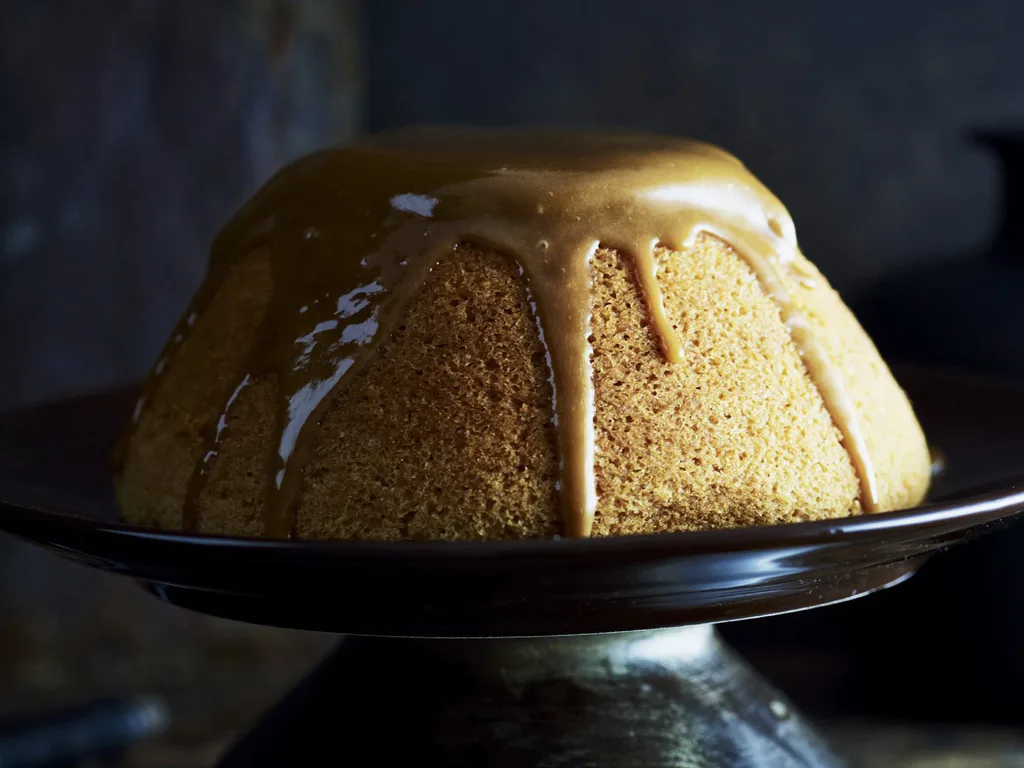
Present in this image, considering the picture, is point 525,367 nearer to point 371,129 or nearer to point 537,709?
point 537,709

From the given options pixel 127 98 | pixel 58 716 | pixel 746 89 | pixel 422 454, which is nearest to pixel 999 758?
pixel 746 89

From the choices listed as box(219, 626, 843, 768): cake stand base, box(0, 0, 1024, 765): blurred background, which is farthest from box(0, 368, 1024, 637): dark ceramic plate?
box(0, 0, 1024, 765): blurred background

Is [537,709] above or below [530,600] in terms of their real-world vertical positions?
below

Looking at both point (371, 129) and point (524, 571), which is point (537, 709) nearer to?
point (524, 571)

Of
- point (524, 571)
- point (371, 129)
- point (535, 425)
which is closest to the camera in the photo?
point (524, 571)

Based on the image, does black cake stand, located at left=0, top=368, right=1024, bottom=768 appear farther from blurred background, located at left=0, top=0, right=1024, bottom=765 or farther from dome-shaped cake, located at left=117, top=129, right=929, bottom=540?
blurred background, located at left=0, top=0, right=1024, bottom=765

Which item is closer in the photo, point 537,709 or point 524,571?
point 524,571

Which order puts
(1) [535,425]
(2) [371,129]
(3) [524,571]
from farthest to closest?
(2) [371,129], (1) [535,425], (3) [524,571]

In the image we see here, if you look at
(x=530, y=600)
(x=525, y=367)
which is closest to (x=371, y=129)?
(x=525, y=367)
